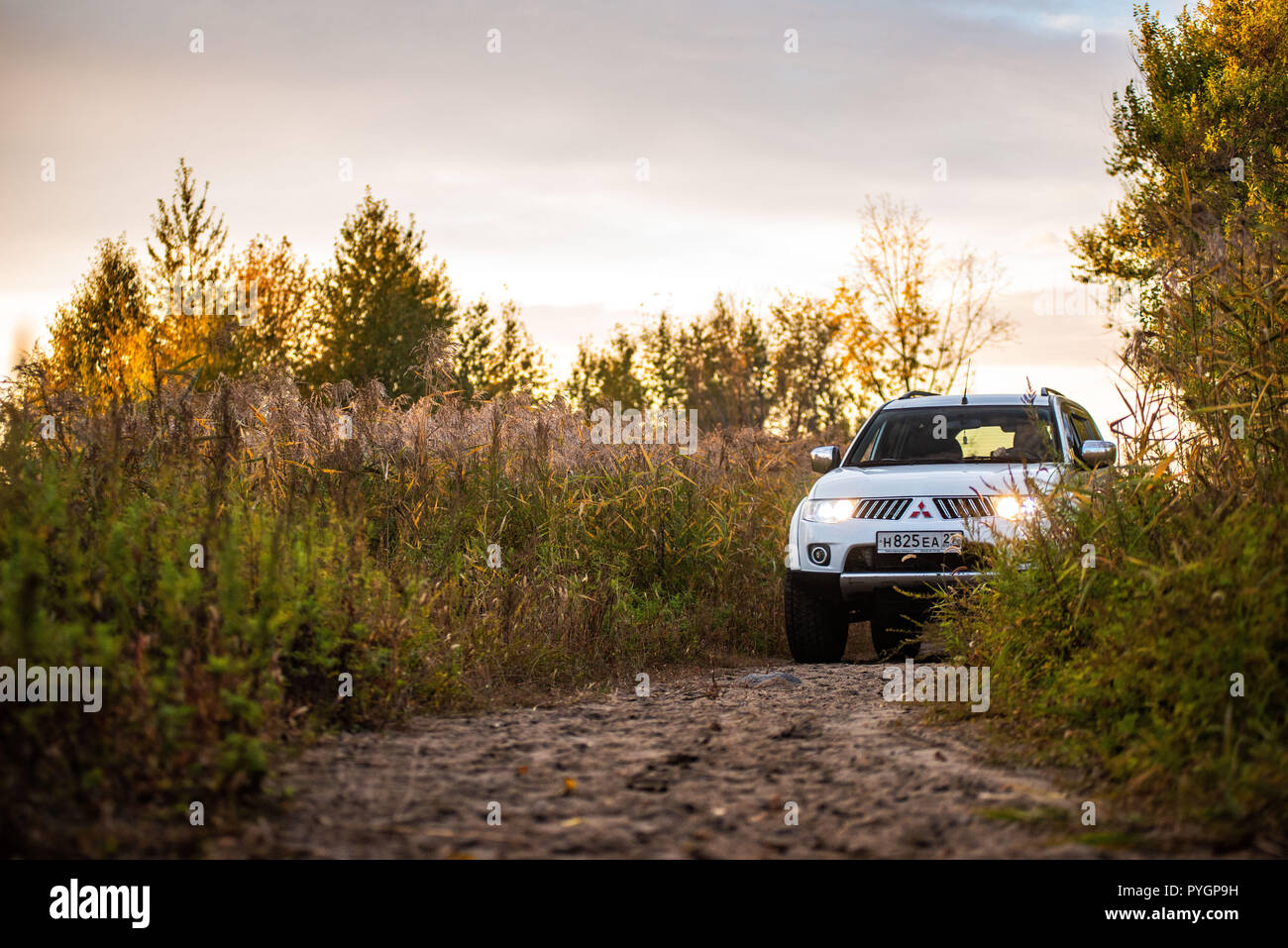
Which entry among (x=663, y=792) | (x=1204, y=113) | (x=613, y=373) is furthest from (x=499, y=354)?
(x=663, y=792)

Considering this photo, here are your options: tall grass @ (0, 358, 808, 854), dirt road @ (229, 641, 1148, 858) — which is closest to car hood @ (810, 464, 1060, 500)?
tall grass @ (0, 358, 808, 854)

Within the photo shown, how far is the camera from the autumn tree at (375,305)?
118 feet

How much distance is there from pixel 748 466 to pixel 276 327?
25.8m

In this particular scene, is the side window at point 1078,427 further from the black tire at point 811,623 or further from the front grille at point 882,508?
the black tire at point 811,623

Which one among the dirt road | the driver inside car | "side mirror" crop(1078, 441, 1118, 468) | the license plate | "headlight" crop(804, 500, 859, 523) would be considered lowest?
the dirt road

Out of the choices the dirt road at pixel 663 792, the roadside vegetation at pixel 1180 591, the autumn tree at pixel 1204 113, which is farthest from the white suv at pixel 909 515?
the autumn tree at pixel 1204 113

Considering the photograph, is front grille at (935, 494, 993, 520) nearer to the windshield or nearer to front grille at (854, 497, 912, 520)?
front grille at (854, 497, 912, 520)

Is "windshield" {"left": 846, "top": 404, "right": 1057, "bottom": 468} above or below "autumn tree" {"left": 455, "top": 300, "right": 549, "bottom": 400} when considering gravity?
below

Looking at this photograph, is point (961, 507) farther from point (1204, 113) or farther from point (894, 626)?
point (1204, 113)

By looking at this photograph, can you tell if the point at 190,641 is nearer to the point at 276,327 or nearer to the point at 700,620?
the point at 700,620

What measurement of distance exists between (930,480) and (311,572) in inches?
174

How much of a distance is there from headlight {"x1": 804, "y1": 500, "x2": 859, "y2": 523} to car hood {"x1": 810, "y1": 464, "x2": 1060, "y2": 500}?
0.05m

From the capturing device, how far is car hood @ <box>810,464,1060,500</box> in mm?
7426
